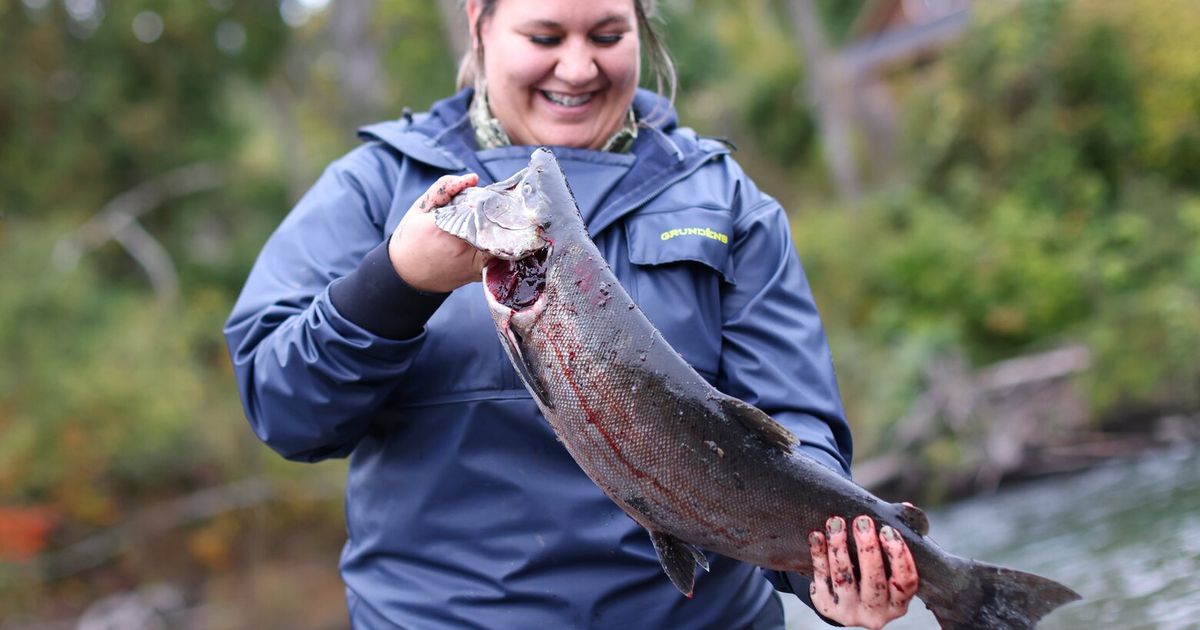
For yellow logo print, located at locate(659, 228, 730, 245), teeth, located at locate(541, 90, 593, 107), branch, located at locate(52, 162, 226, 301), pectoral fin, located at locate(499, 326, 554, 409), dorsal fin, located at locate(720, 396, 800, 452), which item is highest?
teeth, located at locate(541, 90, 593, 107)

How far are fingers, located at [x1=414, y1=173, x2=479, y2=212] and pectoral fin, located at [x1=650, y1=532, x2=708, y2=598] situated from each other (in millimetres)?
919

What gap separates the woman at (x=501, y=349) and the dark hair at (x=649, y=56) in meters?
0.22

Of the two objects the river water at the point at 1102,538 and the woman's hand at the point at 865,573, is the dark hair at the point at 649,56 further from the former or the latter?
the river water at the point at 1102,538

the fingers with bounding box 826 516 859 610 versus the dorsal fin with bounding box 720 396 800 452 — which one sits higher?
the dorsal fin with bounding box 720 396 800 452

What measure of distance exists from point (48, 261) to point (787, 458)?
18.2m

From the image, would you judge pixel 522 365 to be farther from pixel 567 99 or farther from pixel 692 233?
pixel 567 99

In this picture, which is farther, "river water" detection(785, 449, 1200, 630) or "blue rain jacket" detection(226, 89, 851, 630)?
"river water" detection(785, 449, 1200, 630)

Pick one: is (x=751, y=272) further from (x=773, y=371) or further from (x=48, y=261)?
(x=48, y=261)

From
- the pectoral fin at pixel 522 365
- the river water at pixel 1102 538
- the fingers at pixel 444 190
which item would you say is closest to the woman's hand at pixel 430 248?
the fingers at pixel 444 190

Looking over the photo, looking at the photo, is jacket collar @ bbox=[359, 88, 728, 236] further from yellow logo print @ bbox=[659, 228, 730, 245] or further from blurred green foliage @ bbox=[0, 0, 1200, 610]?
blurred green foliage @ bbox=[0, 0, 1200, 610]

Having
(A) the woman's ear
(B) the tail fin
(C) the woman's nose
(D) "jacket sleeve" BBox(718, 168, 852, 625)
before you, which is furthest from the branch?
(B) the tail fin

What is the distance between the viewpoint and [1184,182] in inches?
675

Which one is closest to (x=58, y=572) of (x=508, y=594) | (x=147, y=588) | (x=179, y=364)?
(x=147, y=588)

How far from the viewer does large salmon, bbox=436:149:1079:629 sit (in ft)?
8.96
